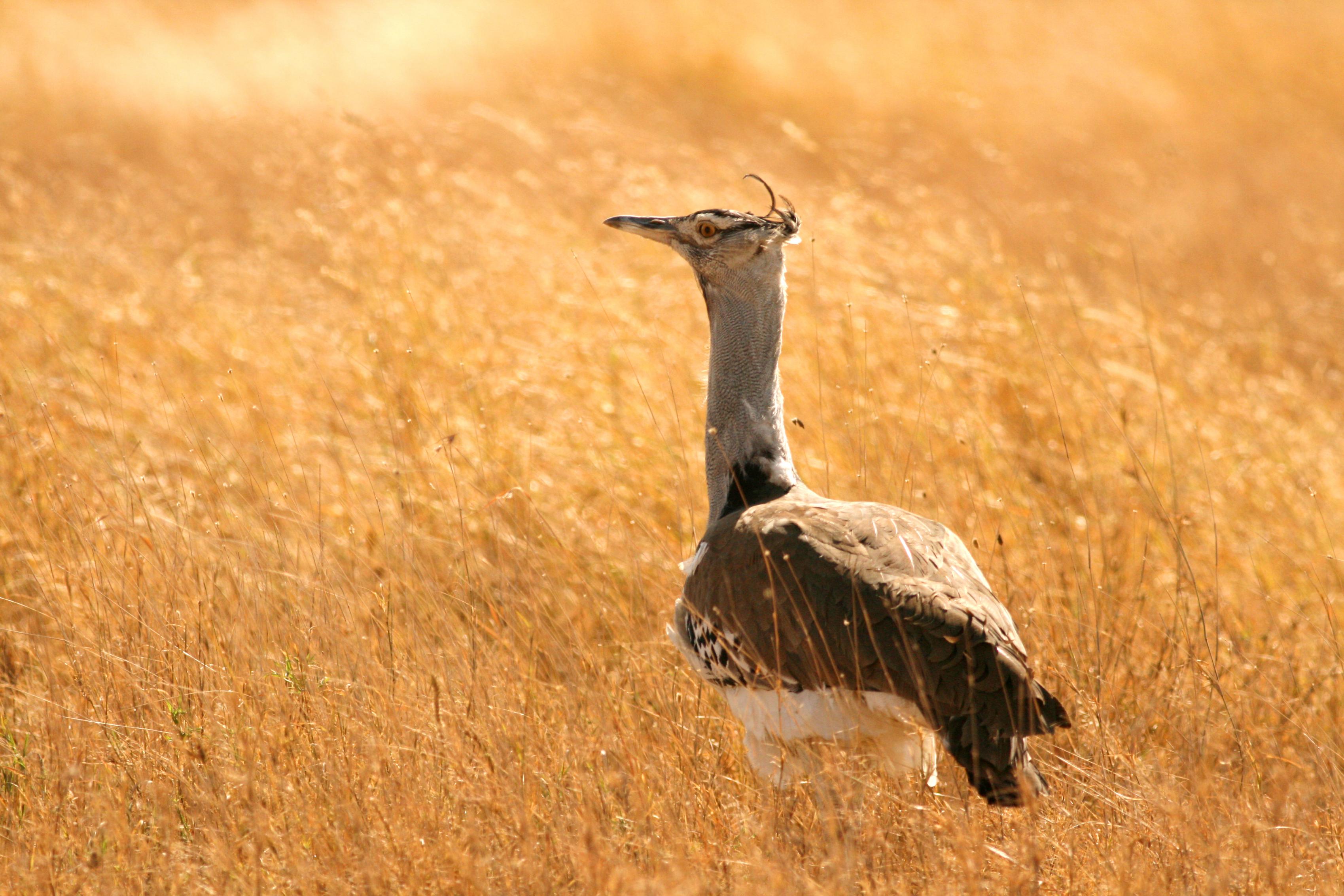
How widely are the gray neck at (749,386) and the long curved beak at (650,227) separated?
0.19 metres

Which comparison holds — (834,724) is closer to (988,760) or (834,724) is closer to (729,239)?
(988,760)

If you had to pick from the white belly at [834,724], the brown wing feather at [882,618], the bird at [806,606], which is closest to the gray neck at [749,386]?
the bird at [806,606]

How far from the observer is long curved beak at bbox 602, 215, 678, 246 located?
337 centimetres

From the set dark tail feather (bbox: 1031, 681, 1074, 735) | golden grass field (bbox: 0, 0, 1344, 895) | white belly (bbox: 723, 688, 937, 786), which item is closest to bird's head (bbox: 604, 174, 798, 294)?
golden grass field (bbox: 0, 0, 1344, 895)

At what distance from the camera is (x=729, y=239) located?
329 cm

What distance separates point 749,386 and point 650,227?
506 mm

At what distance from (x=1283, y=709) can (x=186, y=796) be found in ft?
8.85

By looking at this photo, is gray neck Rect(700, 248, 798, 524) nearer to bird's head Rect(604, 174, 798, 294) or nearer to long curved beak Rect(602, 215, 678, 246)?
bird's head Rect(604, 174, 798, 294)

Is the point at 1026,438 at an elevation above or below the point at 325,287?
above

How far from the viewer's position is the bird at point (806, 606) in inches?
98.0

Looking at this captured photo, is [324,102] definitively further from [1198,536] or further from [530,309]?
[1198,536]

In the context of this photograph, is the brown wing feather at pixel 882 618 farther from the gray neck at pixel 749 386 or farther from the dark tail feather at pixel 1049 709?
the gray neck at pixel 749 386

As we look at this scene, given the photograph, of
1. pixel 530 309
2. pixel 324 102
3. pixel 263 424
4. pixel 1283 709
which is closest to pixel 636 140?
pixel 530 309

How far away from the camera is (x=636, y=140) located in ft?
21.9
